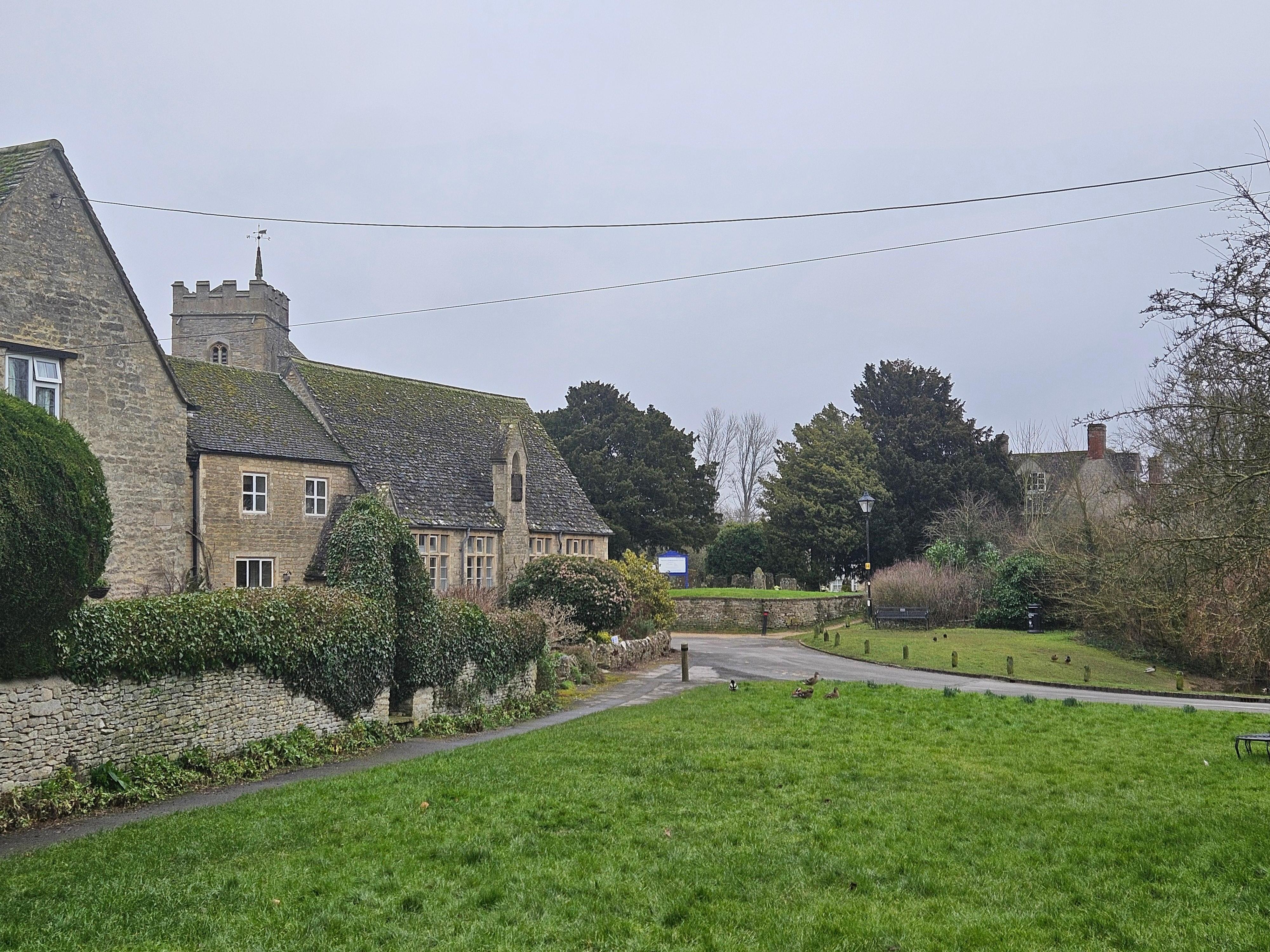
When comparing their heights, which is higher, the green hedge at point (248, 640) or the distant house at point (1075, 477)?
the distant house at point (1075, 477)

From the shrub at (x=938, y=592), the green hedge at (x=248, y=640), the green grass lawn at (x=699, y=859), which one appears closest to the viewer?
the green grass lawn at (x=699, y=859)

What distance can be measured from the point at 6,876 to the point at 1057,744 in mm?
13262

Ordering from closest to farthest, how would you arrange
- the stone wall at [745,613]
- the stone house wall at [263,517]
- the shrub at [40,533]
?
the shrub at [40,533], the stone house wall at [263,517], the stone wall at [745,613]

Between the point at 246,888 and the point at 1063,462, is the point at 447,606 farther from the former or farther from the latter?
the point at 1063,462

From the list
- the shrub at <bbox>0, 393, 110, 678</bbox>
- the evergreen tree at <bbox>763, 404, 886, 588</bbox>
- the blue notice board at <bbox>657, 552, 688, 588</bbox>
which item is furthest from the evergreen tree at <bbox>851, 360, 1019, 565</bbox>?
the shrub at <bbox>0, 393, 110, 678</bbox>

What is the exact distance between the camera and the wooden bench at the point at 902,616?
41844 millimetres

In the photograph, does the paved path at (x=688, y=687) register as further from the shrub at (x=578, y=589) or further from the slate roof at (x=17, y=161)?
the slate roof at (x=17, y=161)

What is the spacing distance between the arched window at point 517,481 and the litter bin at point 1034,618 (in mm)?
22802

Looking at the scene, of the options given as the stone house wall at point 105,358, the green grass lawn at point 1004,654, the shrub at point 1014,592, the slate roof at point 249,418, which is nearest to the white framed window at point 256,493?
the slate roof at point 249,418

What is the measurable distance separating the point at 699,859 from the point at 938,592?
38.4 meters

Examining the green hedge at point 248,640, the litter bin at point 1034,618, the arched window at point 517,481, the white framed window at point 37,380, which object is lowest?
the litter bin at point 1034,618

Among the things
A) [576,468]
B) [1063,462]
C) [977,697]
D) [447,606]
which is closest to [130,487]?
[447,606]

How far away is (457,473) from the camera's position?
36438 millimetres

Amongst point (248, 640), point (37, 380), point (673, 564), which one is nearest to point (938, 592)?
point (673, 564)
